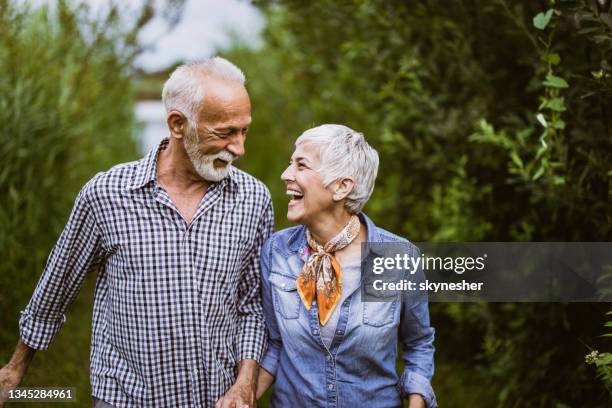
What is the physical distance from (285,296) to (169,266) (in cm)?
43

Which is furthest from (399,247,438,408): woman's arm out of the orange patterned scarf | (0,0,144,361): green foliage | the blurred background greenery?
(0,0,144,361): green foliage

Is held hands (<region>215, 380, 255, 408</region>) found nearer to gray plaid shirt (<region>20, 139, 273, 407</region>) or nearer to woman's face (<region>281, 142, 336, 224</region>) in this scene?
gray plaid shirt (<region>20, 139, 273, 407</region>)

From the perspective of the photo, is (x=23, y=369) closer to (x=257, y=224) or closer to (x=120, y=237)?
(x=120, y=237)

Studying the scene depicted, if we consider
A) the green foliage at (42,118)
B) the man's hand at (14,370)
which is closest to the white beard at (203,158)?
the man's hand at (14,370)

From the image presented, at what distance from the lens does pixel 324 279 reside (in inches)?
93.6

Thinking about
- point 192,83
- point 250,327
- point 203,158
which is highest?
point 192,83

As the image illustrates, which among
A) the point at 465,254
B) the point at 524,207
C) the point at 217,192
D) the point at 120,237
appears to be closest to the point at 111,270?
the point at 120,237

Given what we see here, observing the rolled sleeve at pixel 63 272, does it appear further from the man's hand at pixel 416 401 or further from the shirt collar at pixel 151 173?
the man's hand at pixel 416 401

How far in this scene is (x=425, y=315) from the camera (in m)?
2.48

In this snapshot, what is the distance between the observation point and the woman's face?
7.83 ft

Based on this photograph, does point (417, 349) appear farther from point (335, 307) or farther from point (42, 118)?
point (42, 118)

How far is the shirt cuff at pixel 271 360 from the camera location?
253 cm

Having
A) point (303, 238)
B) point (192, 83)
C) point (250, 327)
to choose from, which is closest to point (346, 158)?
point (303, 238)

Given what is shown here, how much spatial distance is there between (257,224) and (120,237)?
1.67ft
